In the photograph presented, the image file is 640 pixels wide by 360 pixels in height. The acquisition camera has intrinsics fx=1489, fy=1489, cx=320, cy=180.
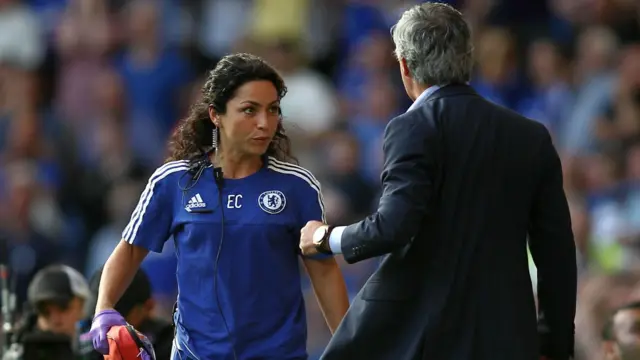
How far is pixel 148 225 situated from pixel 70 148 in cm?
797

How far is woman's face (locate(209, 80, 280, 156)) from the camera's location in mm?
5938

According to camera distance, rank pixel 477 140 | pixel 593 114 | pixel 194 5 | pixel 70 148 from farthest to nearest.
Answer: pixel 194 5
pixel 70 148
pixel 593 114
pixel 477 140

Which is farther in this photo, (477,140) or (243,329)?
(243,329)

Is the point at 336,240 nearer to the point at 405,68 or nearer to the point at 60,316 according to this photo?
the point at 405,68

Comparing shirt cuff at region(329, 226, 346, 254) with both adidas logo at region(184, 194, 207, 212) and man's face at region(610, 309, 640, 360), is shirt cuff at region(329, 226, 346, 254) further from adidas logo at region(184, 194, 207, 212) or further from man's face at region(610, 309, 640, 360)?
man's face at region(610, 309, 640, 360)

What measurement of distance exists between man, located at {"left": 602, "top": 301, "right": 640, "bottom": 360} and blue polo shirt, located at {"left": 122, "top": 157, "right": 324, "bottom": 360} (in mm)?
2186

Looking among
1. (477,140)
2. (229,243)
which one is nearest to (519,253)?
(477,140)

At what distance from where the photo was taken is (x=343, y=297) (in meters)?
6.10

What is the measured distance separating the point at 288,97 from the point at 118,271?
7366mm

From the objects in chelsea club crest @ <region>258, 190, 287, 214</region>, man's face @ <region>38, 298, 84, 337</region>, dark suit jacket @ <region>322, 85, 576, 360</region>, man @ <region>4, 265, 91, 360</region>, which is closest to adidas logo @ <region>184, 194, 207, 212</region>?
chelsea club crest @ <region>258, 190, 287, 214</region>

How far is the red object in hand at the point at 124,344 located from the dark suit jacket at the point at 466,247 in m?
0.86

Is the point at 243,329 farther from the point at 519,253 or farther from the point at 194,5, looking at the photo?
the point at 194,5

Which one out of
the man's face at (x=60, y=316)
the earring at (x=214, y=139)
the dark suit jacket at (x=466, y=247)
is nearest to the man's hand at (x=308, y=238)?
the dark suit jacket at (x=466, y=247)

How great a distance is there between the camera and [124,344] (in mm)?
5852
